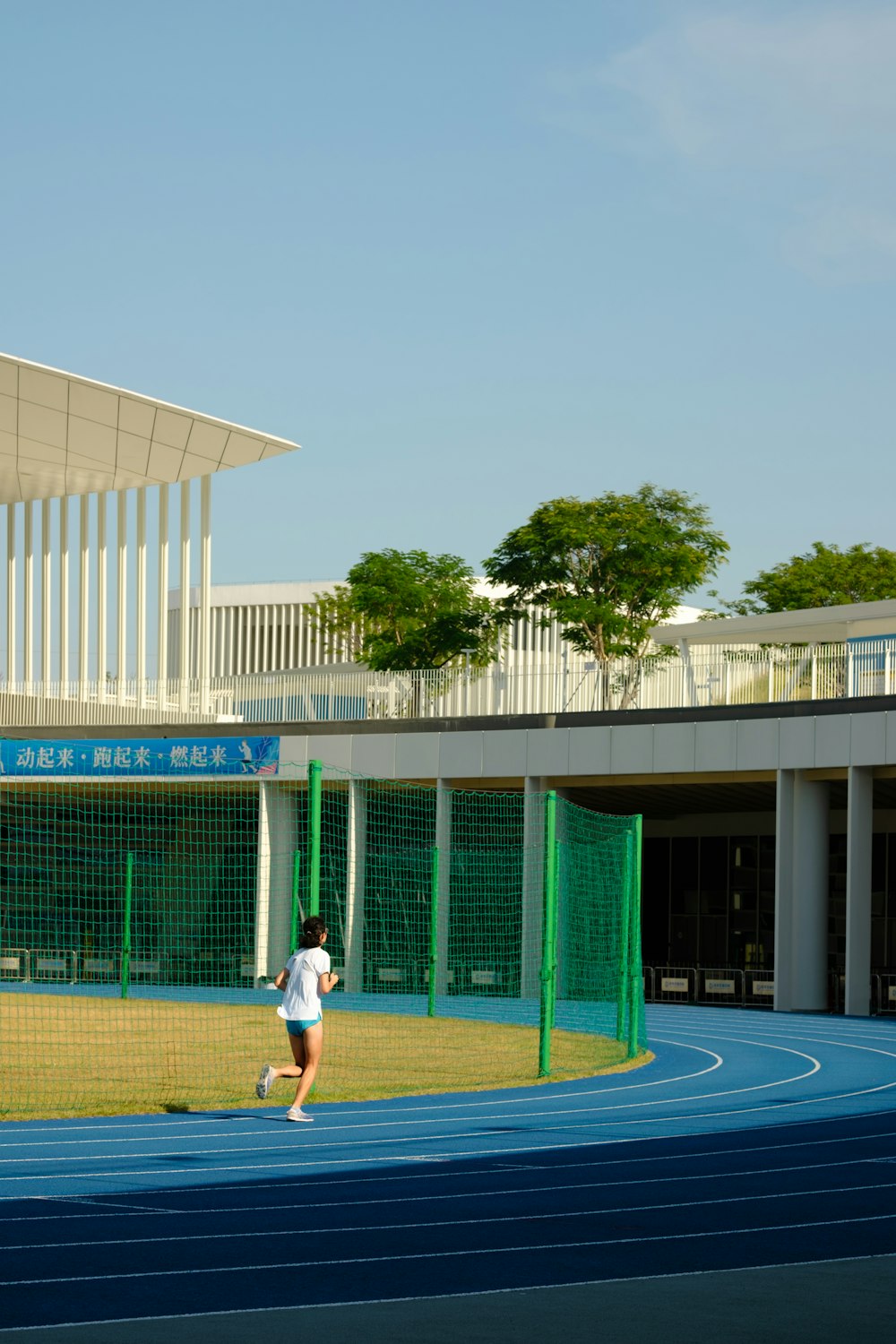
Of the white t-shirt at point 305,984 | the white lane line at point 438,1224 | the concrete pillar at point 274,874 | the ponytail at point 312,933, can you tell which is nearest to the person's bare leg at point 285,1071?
the white t-shirt at point 305,984

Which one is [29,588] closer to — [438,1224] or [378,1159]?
[378,1159]

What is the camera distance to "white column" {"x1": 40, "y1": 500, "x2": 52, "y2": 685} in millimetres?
44344

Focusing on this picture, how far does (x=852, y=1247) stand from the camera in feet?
27.6

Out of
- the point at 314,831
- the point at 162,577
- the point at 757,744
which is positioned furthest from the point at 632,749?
the point at 314,831

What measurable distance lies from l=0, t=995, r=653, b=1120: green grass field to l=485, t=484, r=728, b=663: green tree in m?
20.1

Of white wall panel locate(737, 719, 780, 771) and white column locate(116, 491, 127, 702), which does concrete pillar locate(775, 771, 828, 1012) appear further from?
white column locate(116, 491, 127, 702)

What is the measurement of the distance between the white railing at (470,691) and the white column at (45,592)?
3.22 ft

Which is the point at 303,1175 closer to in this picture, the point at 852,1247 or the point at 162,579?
the point at 852,1247

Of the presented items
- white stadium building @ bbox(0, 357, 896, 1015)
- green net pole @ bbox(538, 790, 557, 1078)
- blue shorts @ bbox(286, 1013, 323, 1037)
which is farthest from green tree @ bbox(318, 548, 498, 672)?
blue shorts @ bbox(286, 1013, 323, 1037)

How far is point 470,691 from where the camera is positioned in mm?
36094

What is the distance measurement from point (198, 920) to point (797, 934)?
13.0 metres

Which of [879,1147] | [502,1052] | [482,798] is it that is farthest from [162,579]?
[879,1147]

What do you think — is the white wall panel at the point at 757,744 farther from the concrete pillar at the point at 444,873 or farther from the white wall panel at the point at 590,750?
the concrete pillar at the point at 444,873

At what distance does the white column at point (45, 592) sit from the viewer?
44.3m
